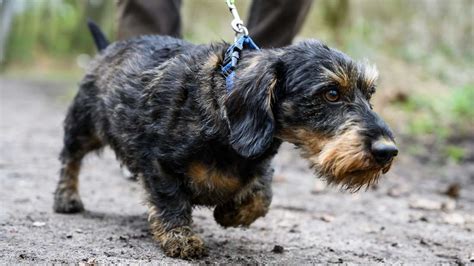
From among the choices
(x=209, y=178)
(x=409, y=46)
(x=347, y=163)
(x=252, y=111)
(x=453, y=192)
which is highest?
(x=252, y=111)

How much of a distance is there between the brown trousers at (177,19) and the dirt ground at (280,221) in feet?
4.31

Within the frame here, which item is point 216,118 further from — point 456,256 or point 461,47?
point 461,47

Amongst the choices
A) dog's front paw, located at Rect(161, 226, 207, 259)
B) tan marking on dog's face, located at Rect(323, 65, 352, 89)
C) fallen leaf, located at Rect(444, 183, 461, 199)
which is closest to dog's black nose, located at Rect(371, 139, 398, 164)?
tan marking on dog's face, located at Rect(323, 65, 352, 89)

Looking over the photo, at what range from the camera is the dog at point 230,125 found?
3449 mm

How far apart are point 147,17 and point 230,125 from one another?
2.59m

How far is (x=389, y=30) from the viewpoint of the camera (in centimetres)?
1522

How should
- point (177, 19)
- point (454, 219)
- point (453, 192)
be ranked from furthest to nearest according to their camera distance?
1. point (453, 192)
2. point (177, 19)
3. point (454, 219)

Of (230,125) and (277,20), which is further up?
(230,125)

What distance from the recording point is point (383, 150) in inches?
126

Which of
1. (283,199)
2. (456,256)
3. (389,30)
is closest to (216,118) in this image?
(456,256)

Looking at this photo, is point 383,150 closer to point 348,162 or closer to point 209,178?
point 348,162

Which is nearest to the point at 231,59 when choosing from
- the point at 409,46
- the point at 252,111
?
the point at 252,111

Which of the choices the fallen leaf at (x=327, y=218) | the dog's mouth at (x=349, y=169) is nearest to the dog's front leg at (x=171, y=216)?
the dog's mouth at (x=349, y=169)

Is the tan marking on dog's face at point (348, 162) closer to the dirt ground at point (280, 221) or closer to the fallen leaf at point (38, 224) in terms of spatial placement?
the dirt ground at point (280, 221)
